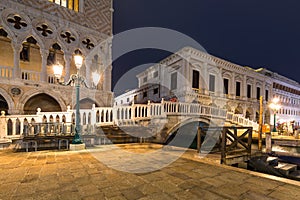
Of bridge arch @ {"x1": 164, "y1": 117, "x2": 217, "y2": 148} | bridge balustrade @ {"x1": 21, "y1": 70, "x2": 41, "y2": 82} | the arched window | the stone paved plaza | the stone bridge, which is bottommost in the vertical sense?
bridge arch @ {"x1": 164, "y1": 117, "x2": 217, "y2": 148}

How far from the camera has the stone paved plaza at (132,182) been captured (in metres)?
2.76

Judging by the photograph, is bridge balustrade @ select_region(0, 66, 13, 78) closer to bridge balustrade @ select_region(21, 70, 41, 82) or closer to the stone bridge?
bridge balustrade @ select_region(21, 70, 41, 82)

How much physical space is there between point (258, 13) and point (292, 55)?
26877 mm

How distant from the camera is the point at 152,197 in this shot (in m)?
2.67

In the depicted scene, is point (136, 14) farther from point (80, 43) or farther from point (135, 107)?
point (135, 107)

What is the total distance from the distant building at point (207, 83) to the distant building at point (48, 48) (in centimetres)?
798

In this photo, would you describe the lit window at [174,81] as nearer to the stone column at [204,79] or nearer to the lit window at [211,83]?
the stone column at [204,79]

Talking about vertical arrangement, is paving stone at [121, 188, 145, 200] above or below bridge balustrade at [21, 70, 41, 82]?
below

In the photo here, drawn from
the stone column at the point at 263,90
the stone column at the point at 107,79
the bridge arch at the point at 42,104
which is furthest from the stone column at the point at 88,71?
the stone column at the point at 263,90

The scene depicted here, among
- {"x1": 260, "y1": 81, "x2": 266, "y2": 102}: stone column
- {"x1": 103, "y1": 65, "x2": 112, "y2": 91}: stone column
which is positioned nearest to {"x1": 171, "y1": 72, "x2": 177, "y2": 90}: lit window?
{"x1": 103, "y1": 65, "x2": 112, "y2": 91}: stone column

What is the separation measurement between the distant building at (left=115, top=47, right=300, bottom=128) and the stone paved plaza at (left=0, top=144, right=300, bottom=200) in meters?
9.46

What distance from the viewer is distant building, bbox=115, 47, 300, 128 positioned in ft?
56.8

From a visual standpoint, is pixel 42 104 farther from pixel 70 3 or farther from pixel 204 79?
pixel 204 79

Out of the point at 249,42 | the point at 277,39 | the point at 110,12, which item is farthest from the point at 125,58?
the point at 277,39
